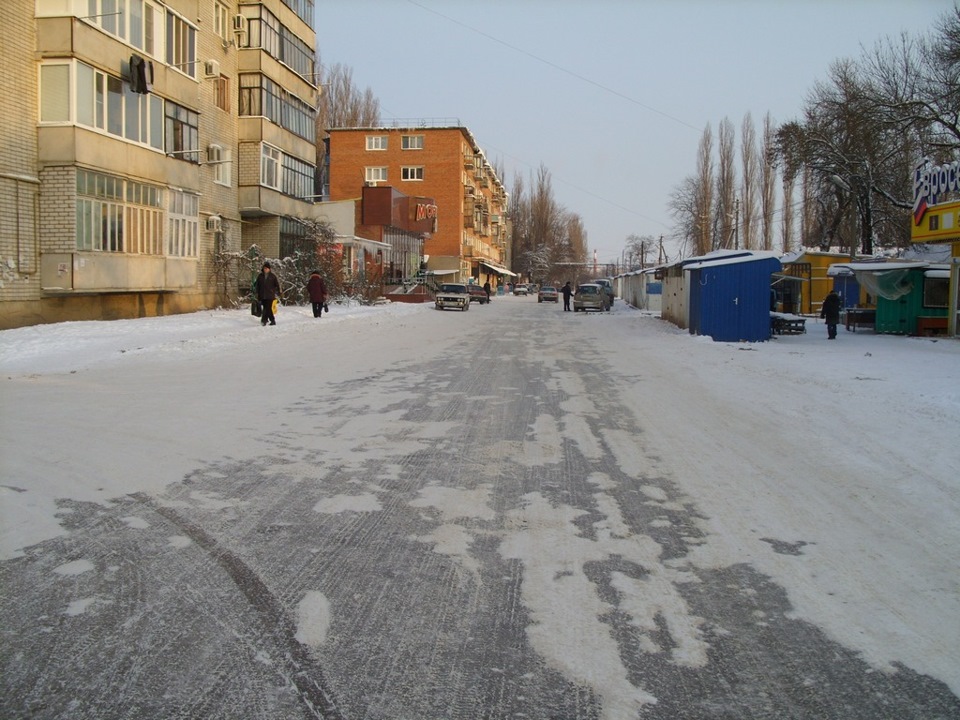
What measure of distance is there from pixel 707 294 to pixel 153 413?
17477 millimetres

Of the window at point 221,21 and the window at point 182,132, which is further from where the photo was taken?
the window at point 221,21

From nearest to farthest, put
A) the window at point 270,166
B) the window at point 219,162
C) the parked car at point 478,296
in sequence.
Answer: the window at point 219,162
the window at point 270,166
the parked car at point 478,296

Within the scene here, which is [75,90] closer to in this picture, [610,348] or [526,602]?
[610,348]

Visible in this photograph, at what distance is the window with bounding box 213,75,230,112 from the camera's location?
31.6 metres

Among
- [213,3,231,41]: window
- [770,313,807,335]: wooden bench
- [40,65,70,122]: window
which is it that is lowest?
[770,313,807,335]: wooden bench

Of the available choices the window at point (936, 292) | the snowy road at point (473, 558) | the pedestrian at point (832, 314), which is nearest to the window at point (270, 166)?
the pedestrian at point (832, 314)

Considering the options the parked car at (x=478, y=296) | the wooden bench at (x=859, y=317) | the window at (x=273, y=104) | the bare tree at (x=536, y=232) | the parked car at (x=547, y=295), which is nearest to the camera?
the wooden bench at (x=859, y=317)

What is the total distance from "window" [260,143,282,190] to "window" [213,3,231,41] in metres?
4.39

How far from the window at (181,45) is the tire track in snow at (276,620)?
2379 cm

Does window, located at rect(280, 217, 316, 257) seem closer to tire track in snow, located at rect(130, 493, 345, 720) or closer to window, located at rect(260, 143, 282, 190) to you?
window, located at rect(260, 143, 282, 190)

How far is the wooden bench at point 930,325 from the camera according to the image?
81.1 feet

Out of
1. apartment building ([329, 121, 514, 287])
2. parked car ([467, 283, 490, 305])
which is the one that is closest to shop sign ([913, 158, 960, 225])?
parked car ([467, 283, 490, 305])

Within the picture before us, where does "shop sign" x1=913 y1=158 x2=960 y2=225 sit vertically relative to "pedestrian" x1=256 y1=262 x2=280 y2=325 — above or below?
above

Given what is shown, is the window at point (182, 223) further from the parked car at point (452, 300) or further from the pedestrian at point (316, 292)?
the parked car at point (452, 300)
